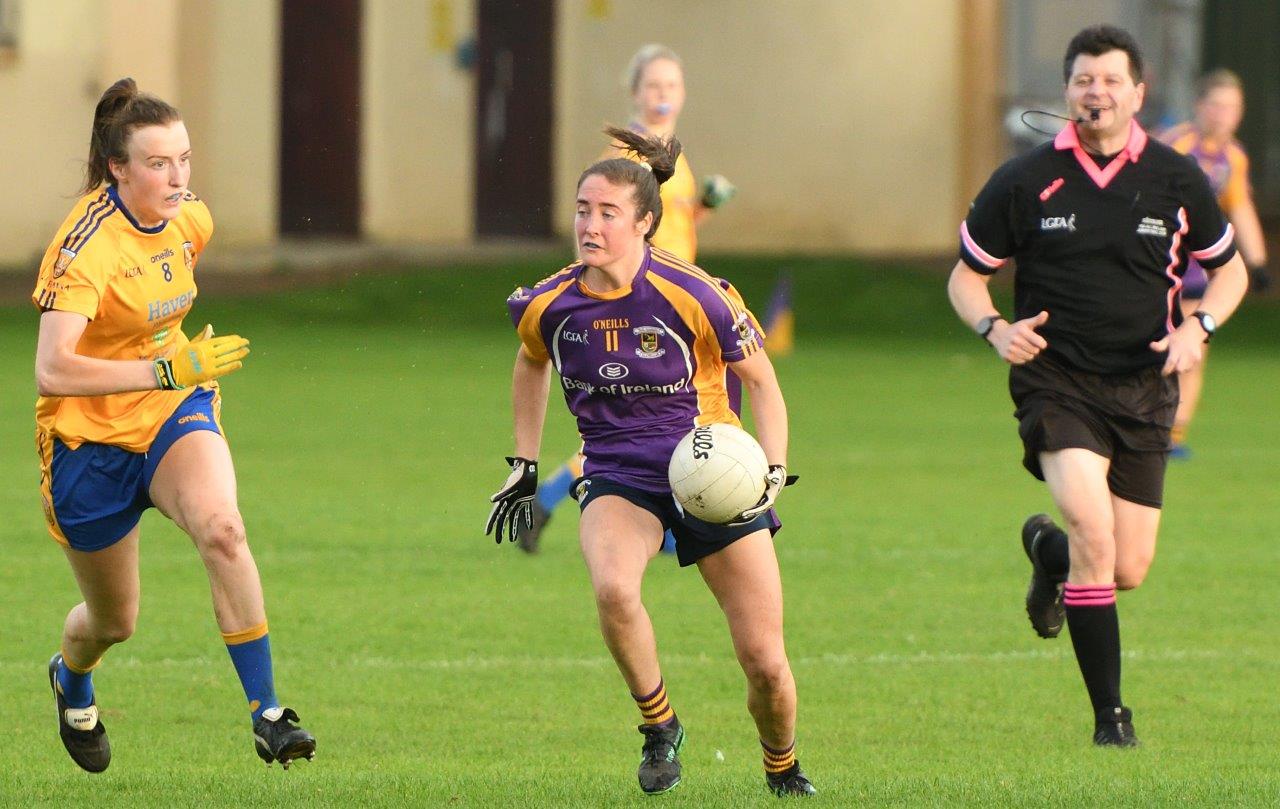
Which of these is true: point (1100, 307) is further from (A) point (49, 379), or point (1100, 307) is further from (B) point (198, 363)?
(A) point (49, 379)

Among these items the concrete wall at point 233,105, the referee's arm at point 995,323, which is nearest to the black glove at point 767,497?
the referee's arm at point 995,323

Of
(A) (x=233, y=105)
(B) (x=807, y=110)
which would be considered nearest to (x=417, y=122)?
(A) (x=233, y=105)

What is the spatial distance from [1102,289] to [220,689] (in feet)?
10.7

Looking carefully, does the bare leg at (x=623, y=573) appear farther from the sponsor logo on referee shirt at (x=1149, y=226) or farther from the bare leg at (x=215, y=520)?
the sponsor logo on referee shirt at (x=1149, y=226)

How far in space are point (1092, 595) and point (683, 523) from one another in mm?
1639

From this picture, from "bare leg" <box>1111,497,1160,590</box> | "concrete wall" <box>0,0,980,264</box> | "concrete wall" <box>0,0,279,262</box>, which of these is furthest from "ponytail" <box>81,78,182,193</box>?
"concrete wall" <box>0,0,980,264</box>

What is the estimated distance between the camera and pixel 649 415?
6.34 m

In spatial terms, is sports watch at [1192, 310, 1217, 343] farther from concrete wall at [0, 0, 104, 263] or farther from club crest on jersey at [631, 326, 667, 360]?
concrete wall at [0, 0, 104, 263]

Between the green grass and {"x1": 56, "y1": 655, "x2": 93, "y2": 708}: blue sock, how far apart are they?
0.20 m

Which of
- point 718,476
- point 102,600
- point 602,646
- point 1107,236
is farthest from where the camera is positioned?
point 602,646

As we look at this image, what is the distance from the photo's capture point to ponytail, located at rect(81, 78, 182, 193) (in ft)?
21.0

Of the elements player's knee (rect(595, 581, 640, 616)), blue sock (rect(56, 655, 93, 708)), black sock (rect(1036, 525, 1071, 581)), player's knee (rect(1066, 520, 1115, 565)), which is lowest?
blue sock (rect(56, 655, 93, 708))

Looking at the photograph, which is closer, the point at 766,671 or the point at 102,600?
the point at 766,671

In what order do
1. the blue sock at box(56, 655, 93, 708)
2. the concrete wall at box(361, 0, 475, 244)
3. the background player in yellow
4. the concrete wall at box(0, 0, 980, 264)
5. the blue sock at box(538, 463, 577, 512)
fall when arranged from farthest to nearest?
the concrete wall at box(361, 0, 475, 244), the concrete wall at box(0, 0, 980, 264), the background player in yellow, the blue sock at box(538, 463, 577, 512), the blue sock at box(56, 655, 93, 708)
